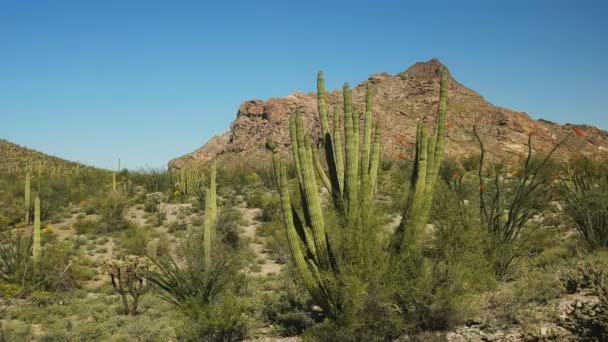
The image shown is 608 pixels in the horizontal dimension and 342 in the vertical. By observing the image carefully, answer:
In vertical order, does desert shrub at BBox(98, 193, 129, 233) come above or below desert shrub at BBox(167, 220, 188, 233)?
above

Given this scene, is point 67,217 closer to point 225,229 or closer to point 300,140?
point 225,229

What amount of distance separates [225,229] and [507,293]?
1197 centimetres

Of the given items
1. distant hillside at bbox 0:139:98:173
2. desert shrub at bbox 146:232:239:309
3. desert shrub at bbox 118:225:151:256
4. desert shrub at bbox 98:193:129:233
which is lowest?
desert shrub at bbox 146:232:239:309

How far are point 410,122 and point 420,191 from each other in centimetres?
3527

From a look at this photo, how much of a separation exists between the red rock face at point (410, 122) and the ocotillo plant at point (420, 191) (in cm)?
2698

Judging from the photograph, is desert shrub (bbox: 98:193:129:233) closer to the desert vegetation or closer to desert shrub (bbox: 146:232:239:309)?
the desert vegetation

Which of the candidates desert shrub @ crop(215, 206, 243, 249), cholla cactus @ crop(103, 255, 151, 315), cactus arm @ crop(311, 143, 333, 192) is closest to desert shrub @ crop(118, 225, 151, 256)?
desert shrub @ crop(215, 206, 243, 249)

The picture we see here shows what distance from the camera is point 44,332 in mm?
11430

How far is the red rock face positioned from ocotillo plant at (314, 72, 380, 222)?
2672 cm

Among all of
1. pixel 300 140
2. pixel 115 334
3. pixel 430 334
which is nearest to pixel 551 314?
pixel 430 334

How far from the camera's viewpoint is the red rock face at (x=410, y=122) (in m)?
40.4

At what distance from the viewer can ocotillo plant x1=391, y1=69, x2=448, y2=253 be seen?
9219 millimetres

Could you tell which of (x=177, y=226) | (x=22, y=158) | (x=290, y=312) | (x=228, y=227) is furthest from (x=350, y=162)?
(x=22, y=158)

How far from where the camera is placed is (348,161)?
9250 mm
